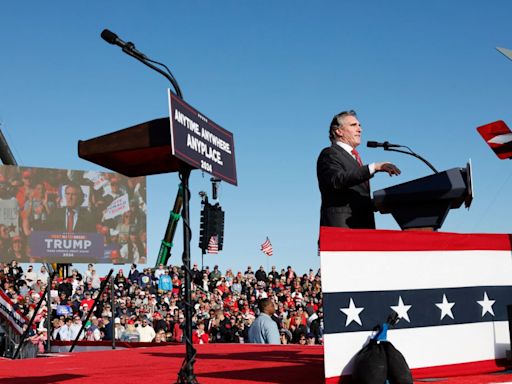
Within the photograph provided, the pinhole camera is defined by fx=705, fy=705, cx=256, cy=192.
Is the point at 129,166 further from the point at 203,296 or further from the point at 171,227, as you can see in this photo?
the point at 171,227

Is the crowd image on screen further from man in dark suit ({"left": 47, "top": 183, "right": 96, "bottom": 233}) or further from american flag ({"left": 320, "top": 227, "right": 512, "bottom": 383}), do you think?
american flag ({"left": 320, "top": 227, "right": 512, "bottom": 383})

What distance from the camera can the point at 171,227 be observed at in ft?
135

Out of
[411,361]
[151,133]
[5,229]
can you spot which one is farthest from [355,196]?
[5,229]

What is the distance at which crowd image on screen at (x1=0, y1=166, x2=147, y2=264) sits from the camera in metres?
35.1

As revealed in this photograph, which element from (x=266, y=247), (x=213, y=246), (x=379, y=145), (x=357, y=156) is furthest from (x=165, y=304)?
(x=357, y=156)

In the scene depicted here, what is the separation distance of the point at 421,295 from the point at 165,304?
57.0ft

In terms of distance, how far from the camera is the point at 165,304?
21.4 metres

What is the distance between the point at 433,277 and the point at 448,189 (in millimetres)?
616

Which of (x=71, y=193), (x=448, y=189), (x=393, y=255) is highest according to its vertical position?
(x=71, y=193)

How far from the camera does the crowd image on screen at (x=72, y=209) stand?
3509cm

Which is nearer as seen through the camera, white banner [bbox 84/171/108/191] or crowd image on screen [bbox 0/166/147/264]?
crowd image on screen [bbox 0/166/147/264]

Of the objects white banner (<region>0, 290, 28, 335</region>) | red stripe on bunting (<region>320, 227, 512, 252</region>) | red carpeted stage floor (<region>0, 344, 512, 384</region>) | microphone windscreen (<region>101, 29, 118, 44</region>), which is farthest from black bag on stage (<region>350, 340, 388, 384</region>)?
white banner (<region>0, 290, 28, 335</region>)

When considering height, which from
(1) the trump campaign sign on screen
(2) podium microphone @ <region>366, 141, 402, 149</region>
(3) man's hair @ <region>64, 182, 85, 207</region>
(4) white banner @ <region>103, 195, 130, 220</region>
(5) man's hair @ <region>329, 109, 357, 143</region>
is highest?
(3) man's hair @ <region>64, 182, 85, 207</region>

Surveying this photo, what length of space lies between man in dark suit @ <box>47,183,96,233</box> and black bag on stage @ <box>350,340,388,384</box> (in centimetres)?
3367
